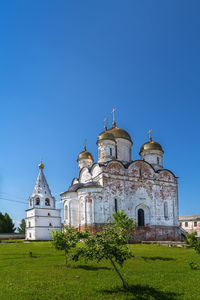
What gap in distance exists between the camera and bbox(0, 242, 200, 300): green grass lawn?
8.41 m

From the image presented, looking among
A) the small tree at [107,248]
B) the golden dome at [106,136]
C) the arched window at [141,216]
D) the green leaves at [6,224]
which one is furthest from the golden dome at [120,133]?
the green leaves at [6,224]

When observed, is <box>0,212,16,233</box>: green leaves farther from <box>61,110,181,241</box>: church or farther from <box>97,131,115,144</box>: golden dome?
<box>97,131,115,144</box>: golden dome

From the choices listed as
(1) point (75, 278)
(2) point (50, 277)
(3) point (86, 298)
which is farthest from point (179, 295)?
(2) point (50, 277)

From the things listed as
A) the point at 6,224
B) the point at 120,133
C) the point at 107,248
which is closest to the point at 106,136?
the point at 120,133

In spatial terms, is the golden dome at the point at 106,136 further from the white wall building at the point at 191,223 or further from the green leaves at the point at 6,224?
the white wall building at the point at 191,223

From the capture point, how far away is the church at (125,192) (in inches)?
1055

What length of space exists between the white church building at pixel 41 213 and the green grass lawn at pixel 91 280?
60.7 ft

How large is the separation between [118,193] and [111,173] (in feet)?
7.77

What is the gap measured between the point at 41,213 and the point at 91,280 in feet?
80.0

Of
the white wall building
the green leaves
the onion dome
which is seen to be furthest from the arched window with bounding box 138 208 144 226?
the green leaves

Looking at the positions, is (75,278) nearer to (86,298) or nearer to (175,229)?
(86,298)

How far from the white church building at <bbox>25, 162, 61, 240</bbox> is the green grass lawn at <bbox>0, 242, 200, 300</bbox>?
18500 mm

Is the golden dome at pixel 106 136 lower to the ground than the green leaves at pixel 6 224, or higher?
higher

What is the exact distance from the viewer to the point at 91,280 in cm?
1020
